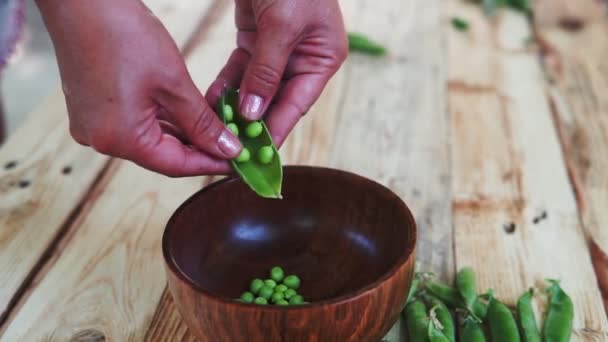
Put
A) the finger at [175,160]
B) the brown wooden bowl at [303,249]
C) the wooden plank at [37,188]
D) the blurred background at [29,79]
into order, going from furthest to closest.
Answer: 1. the blurred background at [29,79]
2. the wooden plank at [37,188]
3. the finger at [175,160]
4. the brown wooden bowl at [303,249]

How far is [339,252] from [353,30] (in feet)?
4.76

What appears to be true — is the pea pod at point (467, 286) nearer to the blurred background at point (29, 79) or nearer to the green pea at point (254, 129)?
the green pea at point (254, 129)

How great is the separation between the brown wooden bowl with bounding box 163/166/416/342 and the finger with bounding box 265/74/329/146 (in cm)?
9

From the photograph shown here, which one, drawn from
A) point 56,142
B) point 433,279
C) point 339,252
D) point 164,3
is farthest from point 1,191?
point 164,3

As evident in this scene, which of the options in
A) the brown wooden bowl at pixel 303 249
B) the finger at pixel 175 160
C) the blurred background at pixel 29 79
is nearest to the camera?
the brown wooden bowl at pixel 303 249

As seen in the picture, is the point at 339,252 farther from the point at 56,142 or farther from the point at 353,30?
the point at 353,30

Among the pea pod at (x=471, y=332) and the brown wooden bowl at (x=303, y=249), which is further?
the pea pod at (x=471, y=332)

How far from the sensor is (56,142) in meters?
2.00

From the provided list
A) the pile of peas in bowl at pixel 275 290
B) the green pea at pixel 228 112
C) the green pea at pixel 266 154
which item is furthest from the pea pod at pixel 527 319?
the green pea at pixel 228 112

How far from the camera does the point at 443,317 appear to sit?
133 cm

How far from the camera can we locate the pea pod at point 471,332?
1.27 meters

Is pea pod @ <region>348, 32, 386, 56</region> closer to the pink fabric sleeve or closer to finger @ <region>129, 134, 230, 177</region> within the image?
the pink fabric sleeve

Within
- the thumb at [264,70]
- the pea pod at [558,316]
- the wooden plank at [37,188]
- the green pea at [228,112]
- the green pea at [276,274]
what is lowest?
the wooden plank at [37,188]

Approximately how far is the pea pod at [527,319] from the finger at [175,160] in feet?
1.95
